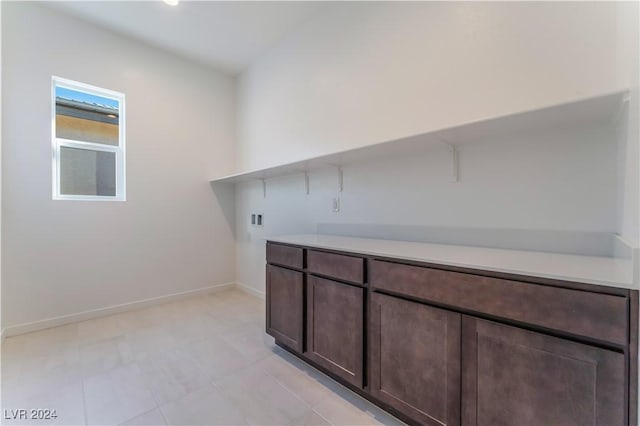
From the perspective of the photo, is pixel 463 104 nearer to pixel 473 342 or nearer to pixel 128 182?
pixel 473 342

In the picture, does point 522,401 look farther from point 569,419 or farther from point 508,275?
point 508,275

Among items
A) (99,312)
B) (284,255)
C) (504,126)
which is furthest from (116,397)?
(504,126)

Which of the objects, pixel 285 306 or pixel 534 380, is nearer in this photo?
pixel 534 380

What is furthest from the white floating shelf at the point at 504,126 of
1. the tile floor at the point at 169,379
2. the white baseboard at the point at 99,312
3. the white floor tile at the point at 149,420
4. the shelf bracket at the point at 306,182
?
the white baseboard at the point at 99,312

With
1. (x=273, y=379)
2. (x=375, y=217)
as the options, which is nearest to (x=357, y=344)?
(x=273, y=379)

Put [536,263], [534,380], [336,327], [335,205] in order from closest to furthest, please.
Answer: [534,380] → [536,263] → [336,327] → [335,205]

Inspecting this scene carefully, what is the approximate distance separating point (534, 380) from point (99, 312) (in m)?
3.66

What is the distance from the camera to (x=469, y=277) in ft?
3.73

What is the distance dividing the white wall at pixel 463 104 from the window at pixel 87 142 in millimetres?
1870

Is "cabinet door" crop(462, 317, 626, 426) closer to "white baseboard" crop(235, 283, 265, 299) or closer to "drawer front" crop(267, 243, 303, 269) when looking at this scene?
"drawer front" crop(267, 243, 303, 269)

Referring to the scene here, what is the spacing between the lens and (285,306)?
2.06 meters

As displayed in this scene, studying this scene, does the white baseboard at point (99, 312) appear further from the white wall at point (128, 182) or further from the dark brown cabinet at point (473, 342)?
the dark brown cabinet at point (473, 342)

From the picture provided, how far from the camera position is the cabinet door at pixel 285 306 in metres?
1.94

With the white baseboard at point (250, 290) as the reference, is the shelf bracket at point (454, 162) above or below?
above
